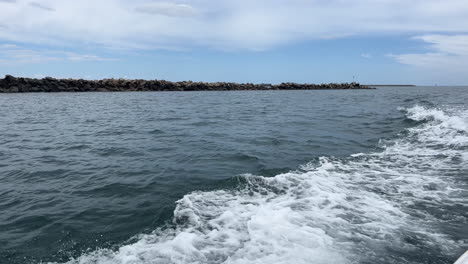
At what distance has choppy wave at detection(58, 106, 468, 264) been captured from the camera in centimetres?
385

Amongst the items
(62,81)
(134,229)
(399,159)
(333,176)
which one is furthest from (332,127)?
(62,81)

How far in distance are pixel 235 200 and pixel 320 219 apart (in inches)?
62.4

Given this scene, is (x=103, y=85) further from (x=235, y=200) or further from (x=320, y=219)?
(x=320, y=219)

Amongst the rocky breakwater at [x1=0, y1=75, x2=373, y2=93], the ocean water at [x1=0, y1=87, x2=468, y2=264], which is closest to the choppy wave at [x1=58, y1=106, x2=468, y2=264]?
the ocean water at [x1=0, y1=87, x2=468, y2=264]

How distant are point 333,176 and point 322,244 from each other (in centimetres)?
322

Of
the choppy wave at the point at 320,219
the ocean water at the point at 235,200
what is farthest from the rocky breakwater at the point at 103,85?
the choppy wave at the point at 320,219

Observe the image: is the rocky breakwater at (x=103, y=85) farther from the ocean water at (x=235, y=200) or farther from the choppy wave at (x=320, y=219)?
the choppy wave at (x=320, y=219)

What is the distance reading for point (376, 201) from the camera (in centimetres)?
555

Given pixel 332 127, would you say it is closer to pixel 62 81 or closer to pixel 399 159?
Result: pixel 399 159

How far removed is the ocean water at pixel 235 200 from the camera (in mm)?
3982

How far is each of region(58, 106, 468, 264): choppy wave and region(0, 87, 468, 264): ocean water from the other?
2 centimetres

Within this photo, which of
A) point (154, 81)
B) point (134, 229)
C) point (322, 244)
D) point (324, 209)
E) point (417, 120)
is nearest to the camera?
point (322, 244)

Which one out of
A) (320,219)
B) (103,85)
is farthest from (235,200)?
(103,85)

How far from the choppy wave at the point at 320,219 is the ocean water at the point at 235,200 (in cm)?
2
